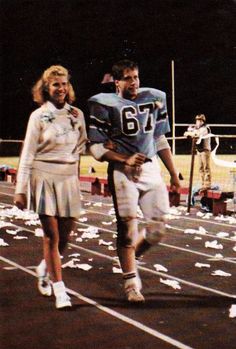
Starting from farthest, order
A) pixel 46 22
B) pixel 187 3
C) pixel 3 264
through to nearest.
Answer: pixel 46 22 → pixel 187 3 → pixel 3 264

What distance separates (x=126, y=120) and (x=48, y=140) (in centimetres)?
66

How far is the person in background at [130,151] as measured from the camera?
621 centimetres

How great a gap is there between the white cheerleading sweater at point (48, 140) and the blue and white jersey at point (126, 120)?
21 centimetres

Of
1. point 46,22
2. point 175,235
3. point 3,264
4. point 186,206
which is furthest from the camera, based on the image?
point 46,22

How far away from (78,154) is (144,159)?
0.54 m

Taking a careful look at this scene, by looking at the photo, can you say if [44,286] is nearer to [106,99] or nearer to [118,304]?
[118,304]

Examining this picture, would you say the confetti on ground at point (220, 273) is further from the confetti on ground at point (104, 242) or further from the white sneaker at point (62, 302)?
the confetti on ground at point (104, 242)

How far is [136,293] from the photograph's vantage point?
20.6ft

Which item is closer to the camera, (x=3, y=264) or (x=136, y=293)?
(x=136, y=293)

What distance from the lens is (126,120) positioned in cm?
620

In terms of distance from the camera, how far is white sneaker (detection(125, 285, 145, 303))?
6257mm

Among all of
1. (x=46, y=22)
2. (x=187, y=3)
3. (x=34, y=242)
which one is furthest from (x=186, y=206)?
(x=46, y=22)

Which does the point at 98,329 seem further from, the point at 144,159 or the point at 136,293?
the point at 144,159

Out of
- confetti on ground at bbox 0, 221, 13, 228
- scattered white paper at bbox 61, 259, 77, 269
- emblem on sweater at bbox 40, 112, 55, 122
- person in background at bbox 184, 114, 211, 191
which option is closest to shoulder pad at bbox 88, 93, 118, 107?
emblem on sweater at bbox 40, 112, 55, 122
